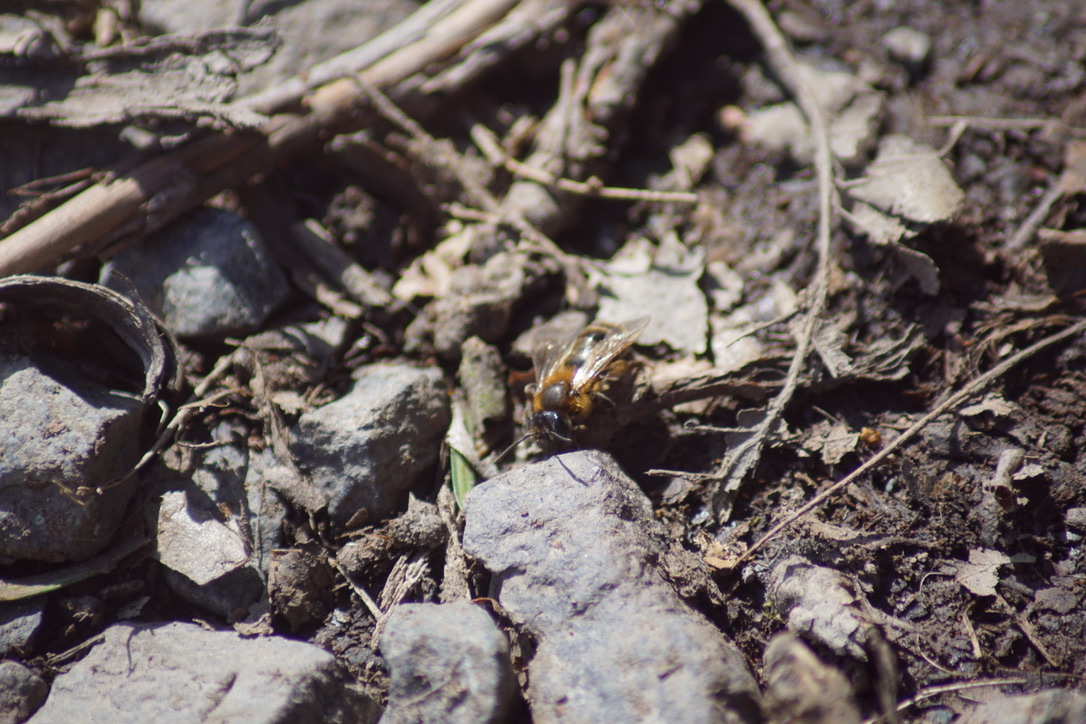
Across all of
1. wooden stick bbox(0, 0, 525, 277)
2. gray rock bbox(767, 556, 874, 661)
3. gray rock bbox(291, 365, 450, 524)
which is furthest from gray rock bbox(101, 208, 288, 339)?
gray rock bbox(767, 556, 874, 661)

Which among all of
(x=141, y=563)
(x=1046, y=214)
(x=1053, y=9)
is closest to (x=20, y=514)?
(x=141, y=563)

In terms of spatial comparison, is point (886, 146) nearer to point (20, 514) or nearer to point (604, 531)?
point (604, 531)

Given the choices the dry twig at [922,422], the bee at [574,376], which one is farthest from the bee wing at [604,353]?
the dry twig at [922,422]

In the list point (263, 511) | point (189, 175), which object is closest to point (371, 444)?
point (263, 511)

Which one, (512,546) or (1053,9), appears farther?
(1053,9)

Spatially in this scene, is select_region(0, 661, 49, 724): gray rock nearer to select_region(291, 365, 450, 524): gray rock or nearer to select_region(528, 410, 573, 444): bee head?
select_region(291, 365, 450, 524): gray rock

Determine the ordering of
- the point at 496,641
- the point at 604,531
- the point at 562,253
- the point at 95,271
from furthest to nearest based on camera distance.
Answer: the point at 562,253, the point at 95,271, the point at 604,531, the point at 496,641
